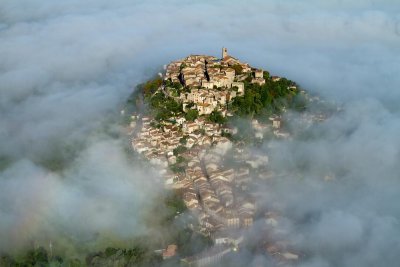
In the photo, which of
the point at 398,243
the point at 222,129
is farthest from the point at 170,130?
the point at 398,243

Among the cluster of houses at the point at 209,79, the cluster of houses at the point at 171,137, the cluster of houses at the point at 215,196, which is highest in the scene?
the cluster of houses at the point at 209,79

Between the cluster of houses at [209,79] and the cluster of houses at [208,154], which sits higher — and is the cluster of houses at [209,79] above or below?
above

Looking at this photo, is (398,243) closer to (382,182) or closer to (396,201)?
(396,201)

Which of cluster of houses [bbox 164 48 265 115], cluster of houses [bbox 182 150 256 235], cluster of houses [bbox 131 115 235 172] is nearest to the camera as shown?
cluster of houses [bbox 182 150 256 235]

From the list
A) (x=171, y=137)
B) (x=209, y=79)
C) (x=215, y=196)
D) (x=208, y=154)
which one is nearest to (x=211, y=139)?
(x=208, y=154)

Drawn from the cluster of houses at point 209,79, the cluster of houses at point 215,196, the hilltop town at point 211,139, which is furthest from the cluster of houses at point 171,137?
the cluster of houses at point 209,79

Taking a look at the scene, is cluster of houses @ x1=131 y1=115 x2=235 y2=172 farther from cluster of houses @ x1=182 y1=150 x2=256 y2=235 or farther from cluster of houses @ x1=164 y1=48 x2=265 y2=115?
cluster of houses @ x1=164 y1=48 x2=265 y2=115

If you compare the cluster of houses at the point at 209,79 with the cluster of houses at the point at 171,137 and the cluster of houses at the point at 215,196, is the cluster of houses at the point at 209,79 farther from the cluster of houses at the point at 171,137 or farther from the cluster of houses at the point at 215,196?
the cluster of houses at the point at 215,196

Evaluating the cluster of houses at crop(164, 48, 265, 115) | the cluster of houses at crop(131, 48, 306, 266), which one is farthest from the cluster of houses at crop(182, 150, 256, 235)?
the cluster of houses at crop(164, 48, 265, 115)
